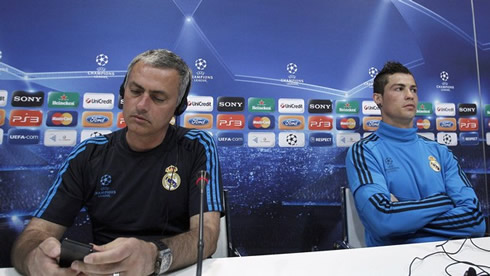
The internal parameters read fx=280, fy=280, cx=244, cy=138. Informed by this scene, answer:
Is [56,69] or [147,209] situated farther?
[56,69]

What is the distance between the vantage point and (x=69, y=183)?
1091 millimetres

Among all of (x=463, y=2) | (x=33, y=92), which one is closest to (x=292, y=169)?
(x=33, y=92)

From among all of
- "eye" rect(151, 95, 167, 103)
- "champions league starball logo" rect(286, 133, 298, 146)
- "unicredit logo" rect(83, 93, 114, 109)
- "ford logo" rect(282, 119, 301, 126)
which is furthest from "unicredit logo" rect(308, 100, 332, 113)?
"unicredit logo" rect(83, 93, 114, 109)

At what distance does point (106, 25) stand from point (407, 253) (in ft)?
6.99

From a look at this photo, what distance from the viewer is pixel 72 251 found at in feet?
2.04

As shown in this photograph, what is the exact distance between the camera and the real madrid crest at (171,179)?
112 cm

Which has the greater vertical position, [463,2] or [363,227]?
[463,2]

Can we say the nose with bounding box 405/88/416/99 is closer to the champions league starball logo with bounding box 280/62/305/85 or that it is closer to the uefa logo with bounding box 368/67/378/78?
the uefa logo with bounding box 368/67/378/78

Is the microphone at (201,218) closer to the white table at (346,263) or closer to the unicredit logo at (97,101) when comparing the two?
the white table at (346,263)

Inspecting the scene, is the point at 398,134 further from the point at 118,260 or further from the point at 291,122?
the point at 118,260

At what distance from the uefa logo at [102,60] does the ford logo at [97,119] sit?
0.36m

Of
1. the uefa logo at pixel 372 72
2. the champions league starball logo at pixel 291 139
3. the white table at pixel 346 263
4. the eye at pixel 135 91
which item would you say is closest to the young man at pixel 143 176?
the eye at pixel 135 91

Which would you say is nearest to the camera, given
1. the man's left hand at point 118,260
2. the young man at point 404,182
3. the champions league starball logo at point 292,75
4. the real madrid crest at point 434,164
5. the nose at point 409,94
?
the man's left hand at point 118,260

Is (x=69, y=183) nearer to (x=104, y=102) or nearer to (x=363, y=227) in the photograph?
(x=104, y=102)
